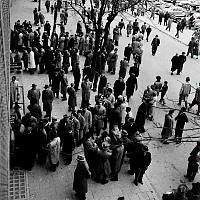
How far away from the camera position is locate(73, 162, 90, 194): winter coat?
8844mm

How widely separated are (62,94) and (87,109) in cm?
368

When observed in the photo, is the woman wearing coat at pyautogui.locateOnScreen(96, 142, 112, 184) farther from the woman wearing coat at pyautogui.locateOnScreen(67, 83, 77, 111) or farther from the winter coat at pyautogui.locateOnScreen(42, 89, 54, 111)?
the woman wearing coat at pyautogui.locateOnScreen(67, 83, 77, 111)

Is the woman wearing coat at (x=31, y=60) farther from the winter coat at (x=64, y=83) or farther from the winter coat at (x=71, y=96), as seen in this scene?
the winter coat at (x=71, y=96)

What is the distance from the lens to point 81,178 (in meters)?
9.00

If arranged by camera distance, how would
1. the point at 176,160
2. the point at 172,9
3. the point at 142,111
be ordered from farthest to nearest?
the point at 172,9 → the point at 142,111 → the point at 176,160

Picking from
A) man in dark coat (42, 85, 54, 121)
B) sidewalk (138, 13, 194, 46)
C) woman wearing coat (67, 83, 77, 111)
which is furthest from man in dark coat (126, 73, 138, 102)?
sidewalk (138, 13, 194, 46)

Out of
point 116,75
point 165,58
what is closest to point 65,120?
point 116,75

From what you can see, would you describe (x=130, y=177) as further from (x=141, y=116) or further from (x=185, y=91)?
(x=185, y=91)

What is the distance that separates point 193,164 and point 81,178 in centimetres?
355

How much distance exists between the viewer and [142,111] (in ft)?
41.2

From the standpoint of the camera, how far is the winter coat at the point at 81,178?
348 inches

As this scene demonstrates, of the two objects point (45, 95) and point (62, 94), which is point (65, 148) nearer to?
point (45, 95)

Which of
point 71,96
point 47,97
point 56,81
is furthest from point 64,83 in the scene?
point 47,97

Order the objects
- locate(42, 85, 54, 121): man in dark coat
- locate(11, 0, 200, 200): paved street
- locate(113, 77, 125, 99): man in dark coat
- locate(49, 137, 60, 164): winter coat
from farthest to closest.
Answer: locate(113, 77, 125, 99): man in dark coat < locate(42, 85, 54, 121): man in dark coat < locate(49, 137, 60, 164): winter coat < locate(11, 0, 200, 200): paved street
